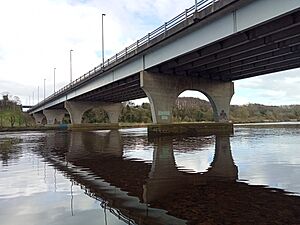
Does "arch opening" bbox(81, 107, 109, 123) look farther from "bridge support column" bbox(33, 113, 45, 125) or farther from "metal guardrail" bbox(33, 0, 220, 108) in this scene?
"metal guardrail" bbox(33, 0, 220, 108)

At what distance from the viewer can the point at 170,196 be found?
8039 millimetres

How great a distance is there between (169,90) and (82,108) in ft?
162

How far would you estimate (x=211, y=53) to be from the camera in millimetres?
27734

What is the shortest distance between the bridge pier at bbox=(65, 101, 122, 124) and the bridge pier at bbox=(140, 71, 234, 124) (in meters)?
45.7

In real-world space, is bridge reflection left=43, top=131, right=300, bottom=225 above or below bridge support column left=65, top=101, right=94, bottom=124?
below

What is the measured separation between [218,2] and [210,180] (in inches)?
602

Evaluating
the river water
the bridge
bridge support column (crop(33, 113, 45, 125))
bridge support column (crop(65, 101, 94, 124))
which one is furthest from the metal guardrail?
bridge support column (crop(33, 113, 45, 125))

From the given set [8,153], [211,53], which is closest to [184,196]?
[8,153]

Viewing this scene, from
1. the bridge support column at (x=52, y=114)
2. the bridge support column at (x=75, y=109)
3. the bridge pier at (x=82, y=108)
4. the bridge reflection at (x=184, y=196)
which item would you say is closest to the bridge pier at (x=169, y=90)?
the bridge reflection at (x=184, y=196)

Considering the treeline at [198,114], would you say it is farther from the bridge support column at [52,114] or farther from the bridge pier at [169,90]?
the bridge pier at [169,90]

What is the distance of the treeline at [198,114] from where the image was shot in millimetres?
126875

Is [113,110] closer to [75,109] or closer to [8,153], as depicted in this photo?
Result: [75,109]

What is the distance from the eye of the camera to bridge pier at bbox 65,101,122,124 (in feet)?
261

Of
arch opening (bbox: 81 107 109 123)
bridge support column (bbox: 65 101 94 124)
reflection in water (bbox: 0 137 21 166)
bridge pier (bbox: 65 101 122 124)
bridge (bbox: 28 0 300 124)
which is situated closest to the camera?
reflection in water (bbox: 0 137 21 166)
